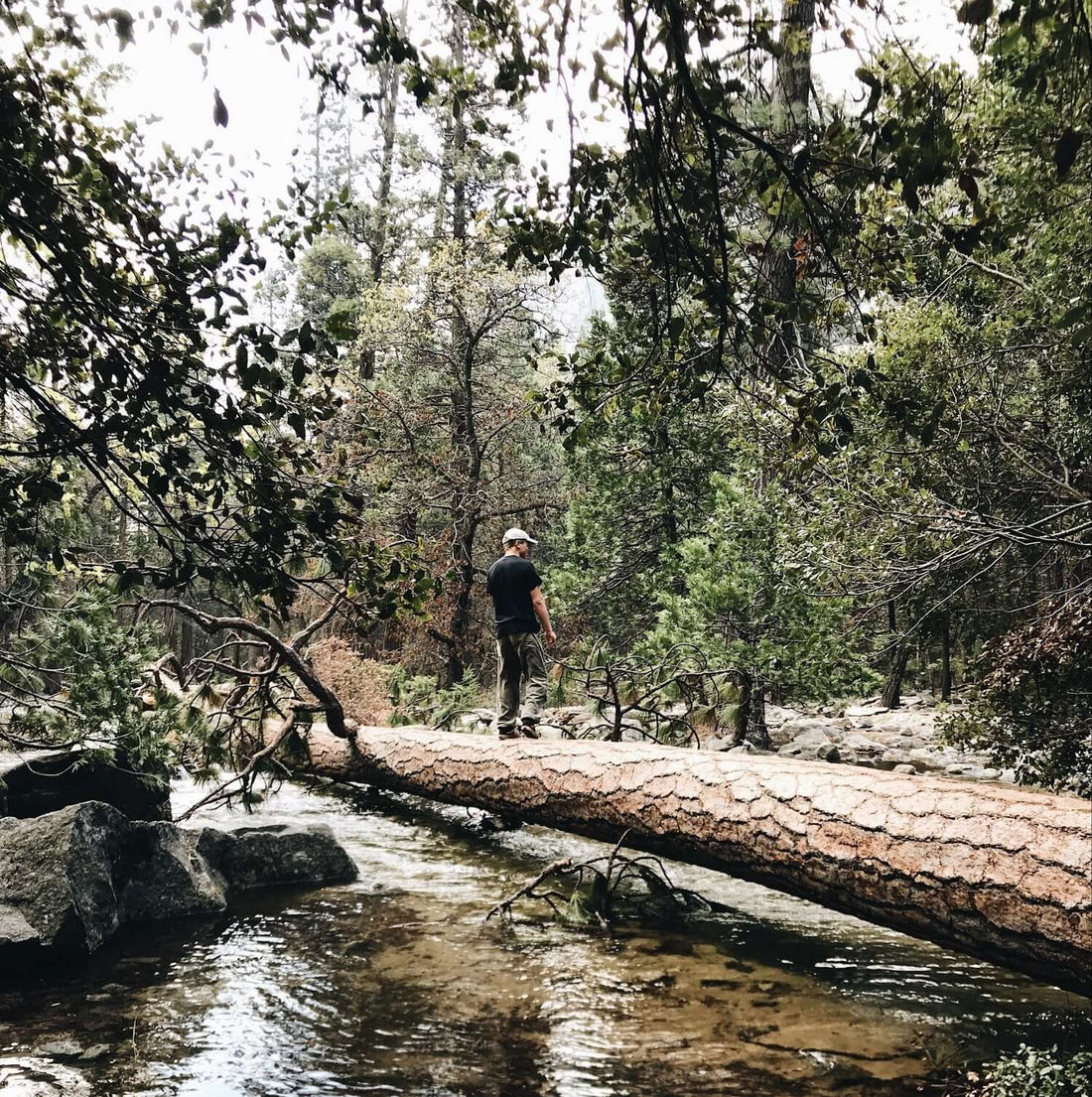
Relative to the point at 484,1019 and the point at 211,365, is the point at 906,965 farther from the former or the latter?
the point at 211,365

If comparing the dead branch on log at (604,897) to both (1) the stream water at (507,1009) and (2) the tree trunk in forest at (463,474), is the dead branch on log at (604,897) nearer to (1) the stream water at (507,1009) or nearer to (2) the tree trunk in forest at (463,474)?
(1) the stream water at (507,1009)

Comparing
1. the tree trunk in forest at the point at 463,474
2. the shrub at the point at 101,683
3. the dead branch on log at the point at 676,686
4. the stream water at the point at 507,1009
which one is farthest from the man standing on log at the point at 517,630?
the tree trunk in forest at the point at 463,474

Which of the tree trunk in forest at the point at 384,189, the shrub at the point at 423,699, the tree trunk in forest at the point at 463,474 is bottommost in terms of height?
the shrub at the point at 423,699

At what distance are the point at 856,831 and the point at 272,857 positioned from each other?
5356mm

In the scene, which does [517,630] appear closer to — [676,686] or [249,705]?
[249,705]

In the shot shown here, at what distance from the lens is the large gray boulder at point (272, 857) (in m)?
7.90

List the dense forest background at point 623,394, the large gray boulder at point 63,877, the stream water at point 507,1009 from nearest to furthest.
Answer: the dense forest background at point 623,394, the stream water at point 507,1009, the large gray boulder at point 63,877

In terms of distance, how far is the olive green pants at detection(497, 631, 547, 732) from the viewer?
30.6 feet

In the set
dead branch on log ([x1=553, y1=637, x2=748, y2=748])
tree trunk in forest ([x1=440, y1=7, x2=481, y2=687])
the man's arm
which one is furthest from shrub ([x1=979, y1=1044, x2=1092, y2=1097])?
tree trunk in forest ([x1=440, y1=7, x2=481, y2=687])

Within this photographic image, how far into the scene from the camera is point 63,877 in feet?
19.2

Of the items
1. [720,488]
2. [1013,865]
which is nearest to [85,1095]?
[1013,865]

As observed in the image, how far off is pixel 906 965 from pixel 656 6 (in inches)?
221

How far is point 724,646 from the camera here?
1242 centimetres

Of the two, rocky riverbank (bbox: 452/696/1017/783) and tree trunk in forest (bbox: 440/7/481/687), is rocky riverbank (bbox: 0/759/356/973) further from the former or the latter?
tree trunk in forest (bbox: 440/7/481/687)
